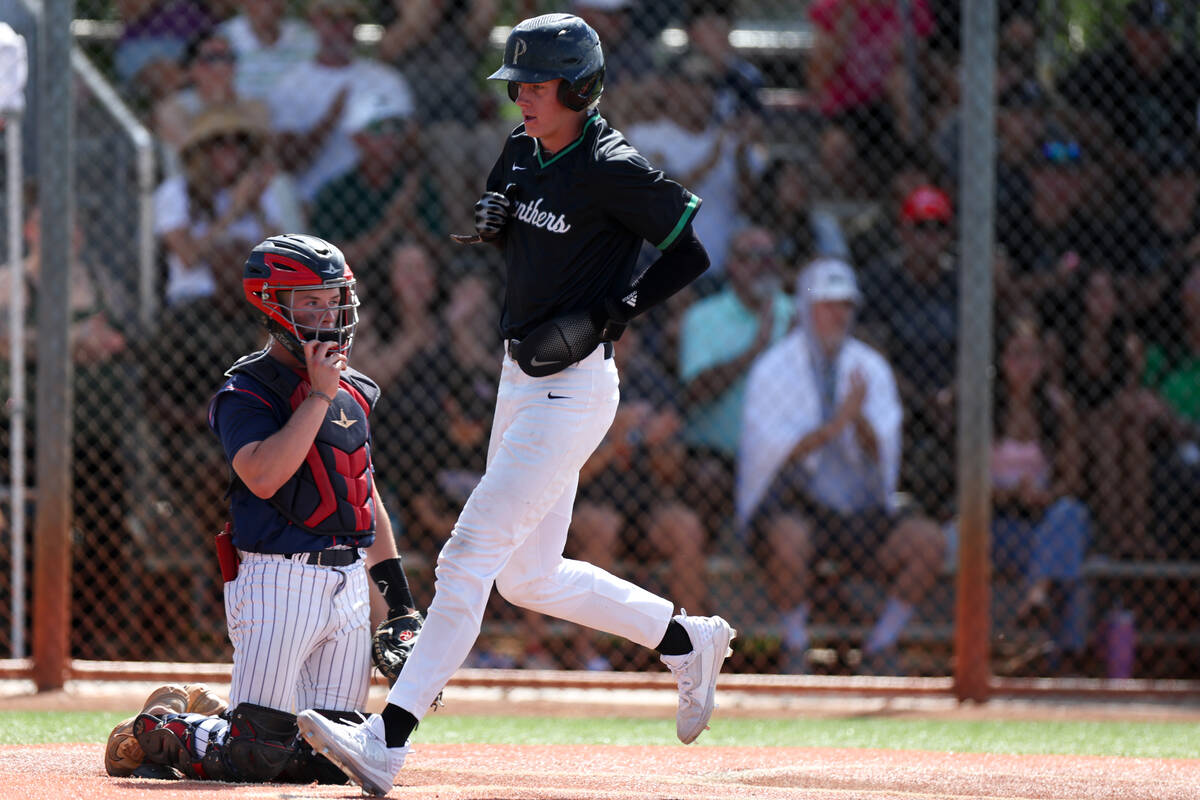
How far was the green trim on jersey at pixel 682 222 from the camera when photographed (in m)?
3.79

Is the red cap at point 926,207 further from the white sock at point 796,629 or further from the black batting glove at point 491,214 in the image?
the black batting glove at point 491,214

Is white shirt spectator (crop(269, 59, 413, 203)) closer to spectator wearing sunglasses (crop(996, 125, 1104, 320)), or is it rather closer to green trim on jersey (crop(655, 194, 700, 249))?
spectator wearing sunglasses (crop(996, 125, 1104, 320))

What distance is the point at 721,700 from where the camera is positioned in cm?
598

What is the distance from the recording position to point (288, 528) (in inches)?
144

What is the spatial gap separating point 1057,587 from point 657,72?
9.65ft

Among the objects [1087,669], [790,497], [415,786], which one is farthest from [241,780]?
[1087,669]

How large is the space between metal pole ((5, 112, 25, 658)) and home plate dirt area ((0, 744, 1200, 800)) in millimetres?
1713

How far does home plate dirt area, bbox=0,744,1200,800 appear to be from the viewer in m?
3.42

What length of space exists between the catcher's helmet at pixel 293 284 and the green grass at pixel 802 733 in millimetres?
1716

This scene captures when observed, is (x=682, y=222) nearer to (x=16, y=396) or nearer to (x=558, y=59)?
(x=558, y=59)

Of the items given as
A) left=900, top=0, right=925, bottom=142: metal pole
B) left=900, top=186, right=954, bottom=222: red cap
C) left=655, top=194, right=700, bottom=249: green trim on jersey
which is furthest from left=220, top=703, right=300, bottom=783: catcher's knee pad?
left=900, top=0, right=925, bottom=142: metal pole

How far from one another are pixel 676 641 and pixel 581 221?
116 cm

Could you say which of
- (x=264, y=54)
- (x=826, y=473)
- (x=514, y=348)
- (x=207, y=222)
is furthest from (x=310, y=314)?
(x=264, y=54)

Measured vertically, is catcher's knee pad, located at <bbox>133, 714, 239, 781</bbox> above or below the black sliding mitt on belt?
below
